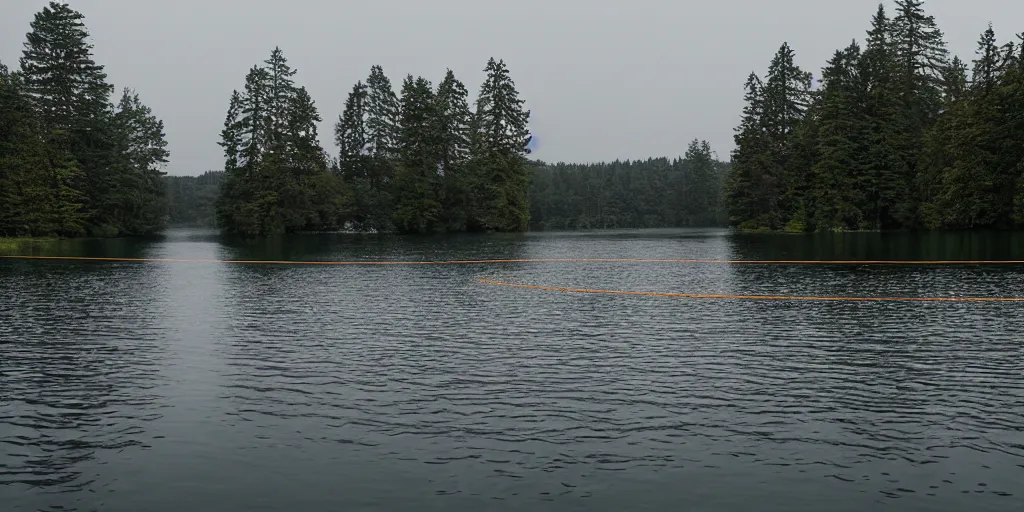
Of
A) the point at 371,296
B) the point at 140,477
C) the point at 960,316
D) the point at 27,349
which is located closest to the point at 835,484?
the point at 140,477

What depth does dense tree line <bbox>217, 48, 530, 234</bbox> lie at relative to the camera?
383ft

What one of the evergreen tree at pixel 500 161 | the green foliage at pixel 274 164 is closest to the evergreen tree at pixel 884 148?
the evergreen tree at pixel 500 161

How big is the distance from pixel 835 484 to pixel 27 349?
1873cm

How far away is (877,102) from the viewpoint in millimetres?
100750

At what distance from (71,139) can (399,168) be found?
45.5 m

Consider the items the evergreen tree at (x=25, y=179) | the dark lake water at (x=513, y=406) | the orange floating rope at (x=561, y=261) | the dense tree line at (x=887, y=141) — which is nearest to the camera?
the dark lake water at (x=513, y=406)

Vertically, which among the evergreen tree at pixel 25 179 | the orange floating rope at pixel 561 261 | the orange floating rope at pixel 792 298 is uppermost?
the evergreen tree at pixel 25 179

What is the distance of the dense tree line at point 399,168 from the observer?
4594 inches

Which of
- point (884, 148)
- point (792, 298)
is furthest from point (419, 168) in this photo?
point (792, 298)

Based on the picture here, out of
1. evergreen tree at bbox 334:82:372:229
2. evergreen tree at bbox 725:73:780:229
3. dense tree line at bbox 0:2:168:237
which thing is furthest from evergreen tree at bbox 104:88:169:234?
evergreen tree at bbox 725:73:780:229

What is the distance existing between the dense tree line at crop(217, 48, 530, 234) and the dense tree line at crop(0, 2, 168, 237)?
13.9m

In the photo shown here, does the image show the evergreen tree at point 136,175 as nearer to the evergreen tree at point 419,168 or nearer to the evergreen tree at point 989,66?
the evergreen tree at point 419,168

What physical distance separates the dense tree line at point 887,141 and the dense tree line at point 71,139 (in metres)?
78.8

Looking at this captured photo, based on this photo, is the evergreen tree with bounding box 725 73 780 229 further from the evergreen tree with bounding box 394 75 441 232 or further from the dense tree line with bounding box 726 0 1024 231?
the evergreen tree with bounding box 394 75 441 232
